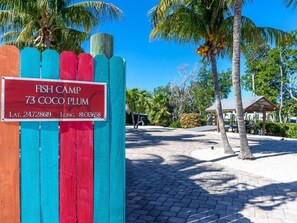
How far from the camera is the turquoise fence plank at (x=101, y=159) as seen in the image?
2355 mm

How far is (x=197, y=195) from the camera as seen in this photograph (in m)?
4.97

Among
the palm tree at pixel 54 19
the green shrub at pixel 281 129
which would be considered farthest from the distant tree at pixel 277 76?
the palm tree at pixel 54 19

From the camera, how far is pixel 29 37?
1245 centimetres

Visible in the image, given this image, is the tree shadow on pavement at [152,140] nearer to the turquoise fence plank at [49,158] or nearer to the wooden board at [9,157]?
the turquoise fence plank at [49,158]

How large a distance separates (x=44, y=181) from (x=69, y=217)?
41 centimetres

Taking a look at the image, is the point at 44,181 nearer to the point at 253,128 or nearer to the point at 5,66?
the point at 5,66

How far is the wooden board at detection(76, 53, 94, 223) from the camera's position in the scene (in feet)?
7.50

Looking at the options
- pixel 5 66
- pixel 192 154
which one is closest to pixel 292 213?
pixel 5 66

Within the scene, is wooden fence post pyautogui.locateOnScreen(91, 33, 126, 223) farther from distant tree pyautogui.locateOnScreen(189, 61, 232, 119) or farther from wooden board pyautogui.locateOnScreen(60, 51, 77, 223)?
distant tree pyautogui.locateOnScreen(189, 61, 232, 119)

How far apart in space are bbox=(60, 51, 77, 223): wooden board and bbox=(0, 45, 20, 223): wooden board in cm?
35

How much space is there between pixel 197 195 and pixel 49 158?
356 centimetres

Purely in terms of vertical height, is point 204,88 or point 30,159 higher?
point 204,88

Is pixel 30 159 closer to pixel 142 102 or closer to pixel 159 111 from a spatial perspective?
pixel 142 102

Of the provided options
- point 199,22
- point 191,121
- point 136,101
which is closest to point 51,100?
point 199,22
